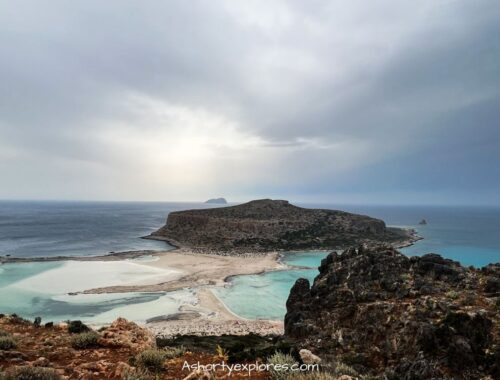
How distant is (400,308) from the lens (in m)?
23.5

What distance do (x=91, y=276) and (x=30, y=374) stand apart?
63.6m

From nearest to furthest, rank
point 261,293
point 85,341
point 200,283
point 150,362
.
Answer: point 150,362, point 85,341, point 261,293, point 200,283

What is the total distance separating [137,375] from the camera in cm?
804

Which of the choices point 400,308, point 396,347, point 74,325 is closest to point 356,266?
point 400,308

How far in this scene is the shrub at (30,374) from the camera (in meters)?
7.56

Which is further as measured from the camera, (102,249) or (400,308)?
(102,249)

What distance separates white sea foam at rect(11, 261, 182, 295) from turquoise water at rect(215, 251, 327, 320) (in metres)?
14.2

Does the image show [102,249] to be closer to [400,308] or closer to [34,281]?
[34,281]

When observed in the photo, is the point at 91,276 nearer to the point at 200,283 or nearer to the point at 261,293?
the point at 200,283

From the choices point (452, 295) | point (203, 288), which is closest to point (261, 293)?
point (203, 288)

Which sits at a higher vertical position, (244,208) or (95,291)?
(244,208)

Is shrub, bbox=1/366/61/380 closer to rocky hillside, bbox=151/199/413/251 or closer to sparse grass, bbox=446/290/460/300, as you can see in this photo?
sparse grass, bbox=446/290/460/300

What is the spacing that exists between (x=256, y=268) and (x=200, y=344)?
5017 centimetres

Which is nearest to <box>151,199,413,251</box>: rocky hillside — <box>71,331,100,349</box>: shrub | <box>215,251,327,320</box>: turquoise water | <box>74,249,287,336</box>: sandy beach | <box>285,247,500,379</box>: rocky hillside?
<box>74,249,287,336</box>: sandy beach
